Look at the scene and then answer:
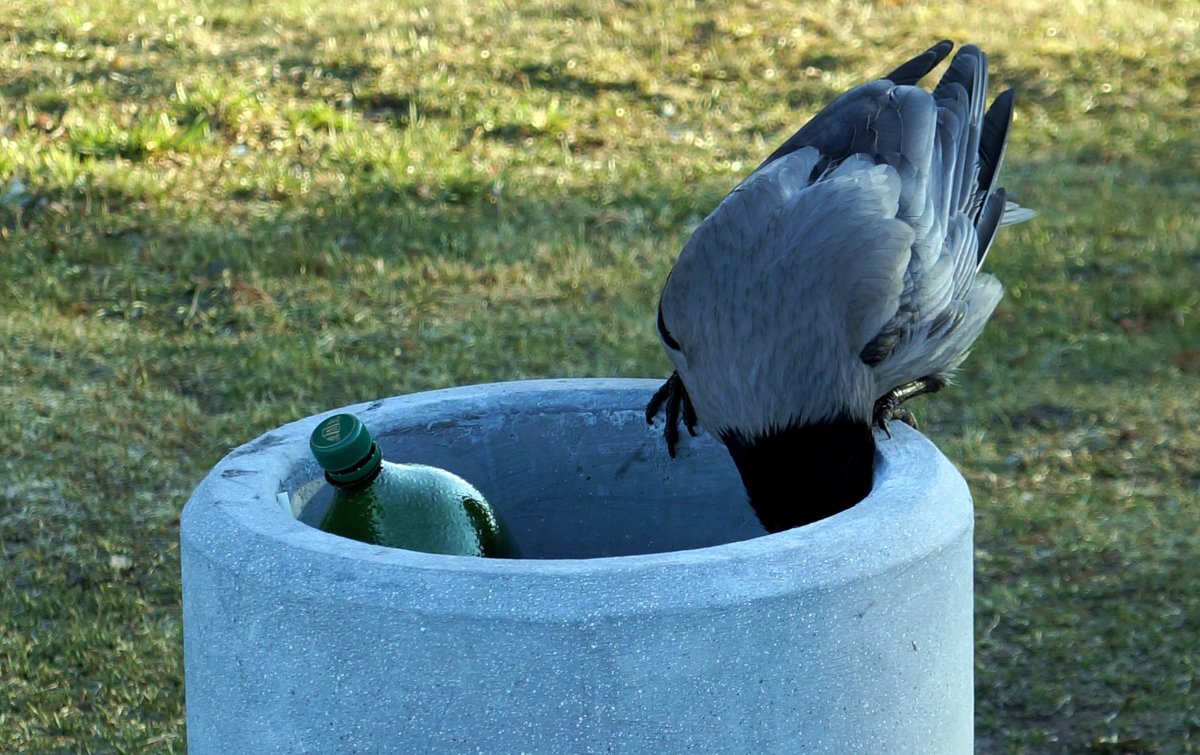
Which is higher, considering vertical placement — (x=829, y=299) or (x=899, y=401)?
(x=829, y=299)

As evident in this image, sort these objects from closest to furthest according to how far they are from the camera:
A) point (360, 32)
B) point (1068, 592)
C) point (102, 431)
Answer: point (1068, 592)
point (102, 431)
point (360, 32)

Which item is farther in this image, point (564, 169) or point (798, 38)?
point (798, 38)

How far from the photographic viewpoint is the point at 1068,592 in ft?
13.4

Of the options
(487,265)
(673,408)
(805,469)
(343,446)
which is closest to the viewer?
(343,446)

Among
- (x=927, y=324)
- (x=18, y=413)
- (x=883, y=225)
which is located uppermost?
(x=883, y=225)

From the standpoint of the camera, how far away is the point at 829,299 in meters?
2.64

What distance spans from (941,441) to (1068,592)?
94 centimetres

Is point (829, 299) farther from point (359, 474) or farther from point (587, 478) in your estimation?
point (359, 474)

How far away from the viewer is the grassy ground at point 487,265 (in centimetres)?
391

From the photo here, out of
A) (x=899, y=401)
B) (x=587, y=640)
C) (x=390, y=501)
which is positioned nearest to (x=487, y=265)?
(x=899, y=401)

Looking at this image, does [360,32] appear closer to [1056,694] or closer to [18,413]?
[18,413]

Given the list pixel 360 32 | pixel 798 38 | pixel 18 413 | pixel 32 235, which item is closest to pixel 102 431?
pixel 18 413

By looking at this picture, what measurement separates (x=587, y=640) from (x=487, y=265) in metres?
4.46

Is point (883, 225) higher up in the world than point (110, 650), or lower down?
higher up
